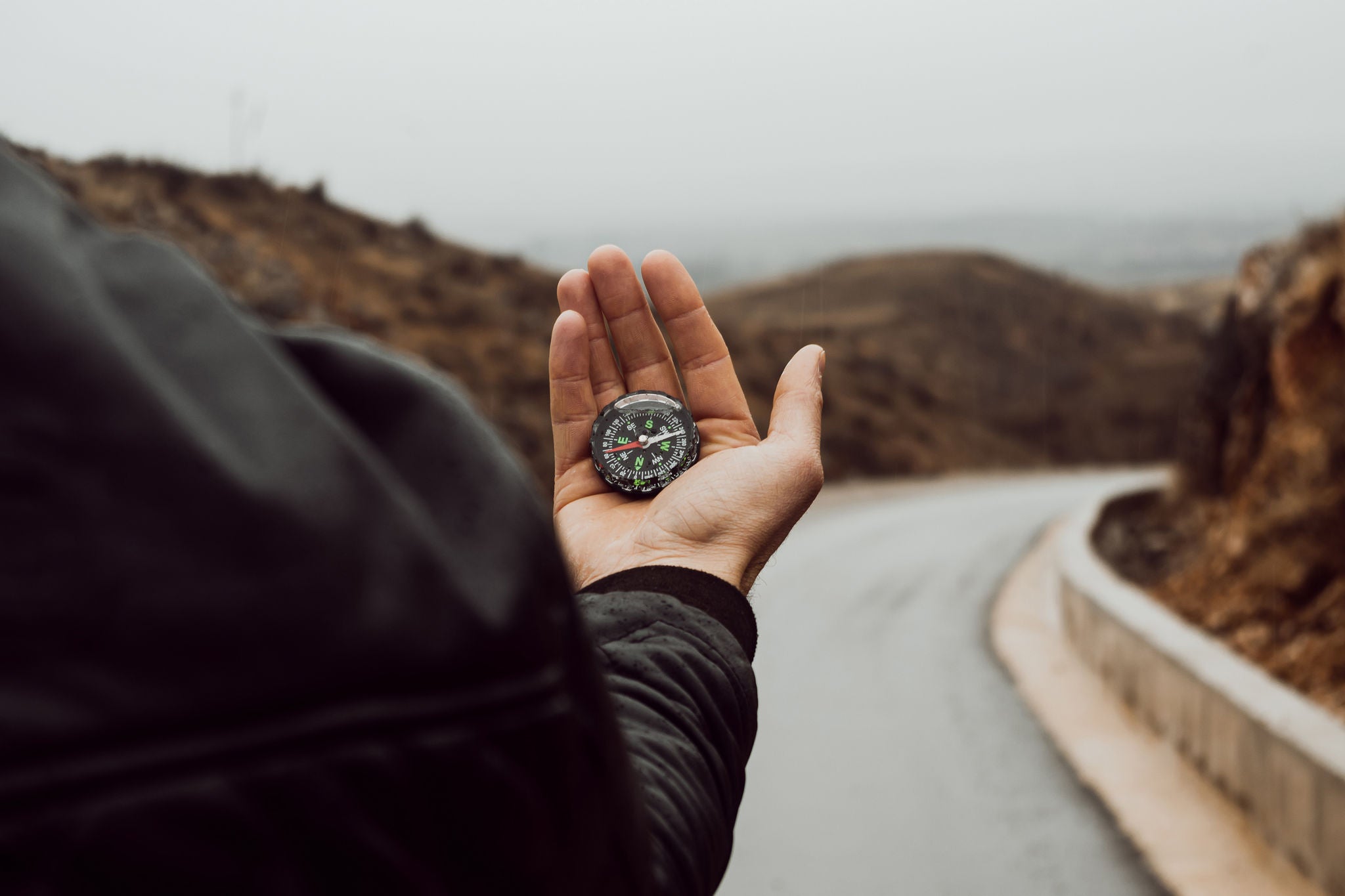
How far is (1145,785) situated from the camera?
5.84m

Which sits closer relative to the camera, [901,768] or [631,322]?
[631,322]

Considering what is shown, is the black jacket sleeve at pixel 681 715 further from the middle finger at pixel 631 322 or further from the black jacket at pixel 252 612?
the middle finger at pixel 631 322

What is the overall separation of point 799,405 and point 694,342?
303 millimetres

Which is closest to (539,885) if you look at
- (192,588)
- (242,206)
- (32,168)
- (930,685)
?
(192,588)

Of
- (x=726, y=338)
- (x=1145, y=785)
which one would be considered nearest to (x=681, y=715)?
(x=1145, y=785)

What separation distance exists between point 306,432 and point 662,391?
1.74 metres

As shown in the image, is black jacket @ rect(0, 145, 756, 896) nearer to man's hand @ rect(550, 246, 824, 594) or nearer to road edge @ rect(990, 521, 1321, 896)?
man's hand @ rect(550, 246, 824, 594)

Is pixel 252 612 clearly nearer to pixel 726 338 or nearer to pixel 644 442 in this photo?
pixel 644 442

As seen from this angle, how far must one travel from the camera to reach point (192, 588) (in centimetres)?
66

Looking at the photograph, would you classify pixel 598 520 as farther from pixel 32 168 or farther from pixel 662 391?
pixel 32 168

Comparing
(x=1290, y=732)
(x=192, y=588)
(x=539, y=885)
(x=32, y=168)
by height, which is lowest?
(x=1290, y=732)

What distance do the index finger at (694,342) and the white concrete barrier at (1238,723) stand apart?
2.98m

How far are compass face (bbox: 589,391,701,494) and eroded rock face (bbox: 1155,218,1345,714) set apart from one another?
552cm

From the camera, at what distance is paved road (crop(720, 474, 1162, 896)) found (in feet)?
16.0
